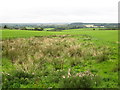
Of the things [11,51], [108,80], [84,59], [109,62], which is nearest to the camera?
Result: [108,80]

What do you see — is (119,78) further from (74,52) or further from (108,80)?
(74,52)

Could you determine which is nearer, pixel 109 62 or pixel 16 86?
pixel 16 86

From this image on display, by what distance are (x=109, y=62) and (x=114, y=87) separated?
13.1 ft

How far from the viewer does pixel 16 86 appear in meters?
5.61

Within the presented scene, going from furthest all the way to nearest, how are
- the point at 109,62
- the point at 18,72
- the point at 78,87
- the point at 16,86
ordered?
the point at 109,62 < the point at 18,72 < the point at 16,86 < the point at 78,87

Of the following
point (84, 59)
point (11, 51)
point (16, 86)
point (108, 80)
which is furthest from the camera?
point (11, 51)

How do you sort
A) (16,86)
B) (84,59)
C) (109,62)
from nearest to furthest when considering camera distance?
(16,86), (109,62), (84,59)

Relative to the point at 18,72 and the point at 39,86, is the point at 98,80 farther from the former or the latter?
the point at 18,72

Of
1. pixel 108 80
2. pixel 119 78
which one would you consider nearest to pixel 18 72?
pixel 108 80

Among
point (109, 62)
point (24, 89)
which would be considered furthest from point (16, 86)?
point (109, 62)

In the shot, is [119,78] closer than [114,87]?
No

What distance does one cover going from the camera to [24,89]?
5.41 metres

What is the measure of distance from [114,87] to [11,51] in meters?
8.67

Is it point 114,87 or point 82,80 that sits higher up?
point 82,80
